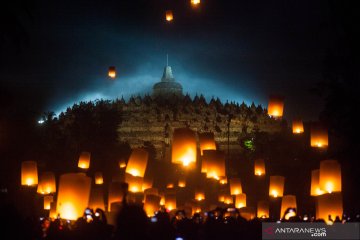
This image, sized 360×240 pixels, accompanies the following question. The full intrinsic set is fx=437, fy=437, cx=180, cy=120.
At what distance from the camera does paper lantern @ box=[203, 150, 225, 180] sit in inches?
395

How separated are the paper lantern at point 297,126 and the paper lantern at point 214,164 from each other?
6028 millimetres

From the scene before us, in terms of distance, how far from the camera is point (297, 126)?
15.4 metres

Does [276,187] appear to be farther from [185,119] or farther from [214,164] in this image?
[185,119]

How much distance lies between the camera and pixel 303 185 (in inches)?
715

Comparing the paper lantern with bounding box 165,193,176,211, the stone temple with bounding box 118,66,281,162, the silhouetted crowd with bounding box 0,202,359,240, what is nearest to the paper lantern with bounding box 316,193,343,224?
the silhouetted crowd with bounding box 0,202,359,240

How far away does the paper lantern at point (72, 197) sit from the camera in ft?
25.0

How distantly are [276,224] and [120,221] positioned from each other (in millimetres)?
2491

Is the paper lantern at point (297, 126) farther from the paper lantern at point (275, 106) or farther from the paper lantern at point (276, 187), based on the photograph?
the paper lantern at point (275, 106)

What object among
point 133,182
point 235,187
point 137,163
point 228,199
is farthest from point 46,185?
point 228,199

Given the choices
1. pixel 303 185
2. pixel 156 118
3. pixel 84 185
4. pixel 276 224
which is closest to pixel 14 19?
pixel 84 185

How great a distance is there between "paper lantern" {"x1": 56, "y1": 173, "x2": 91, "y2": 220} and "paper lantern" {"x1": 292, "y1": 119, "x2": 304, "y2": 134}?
949 cm

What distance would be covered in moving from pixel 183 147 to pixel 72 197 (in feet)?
7.13

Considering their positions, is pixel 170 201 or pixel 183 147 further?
pixel 170 201

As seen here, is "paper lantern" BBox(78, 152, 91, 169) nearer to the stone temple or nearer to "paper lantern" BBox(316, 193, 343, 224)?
"paper lantern" BBox(316, 193, 343, 224)
